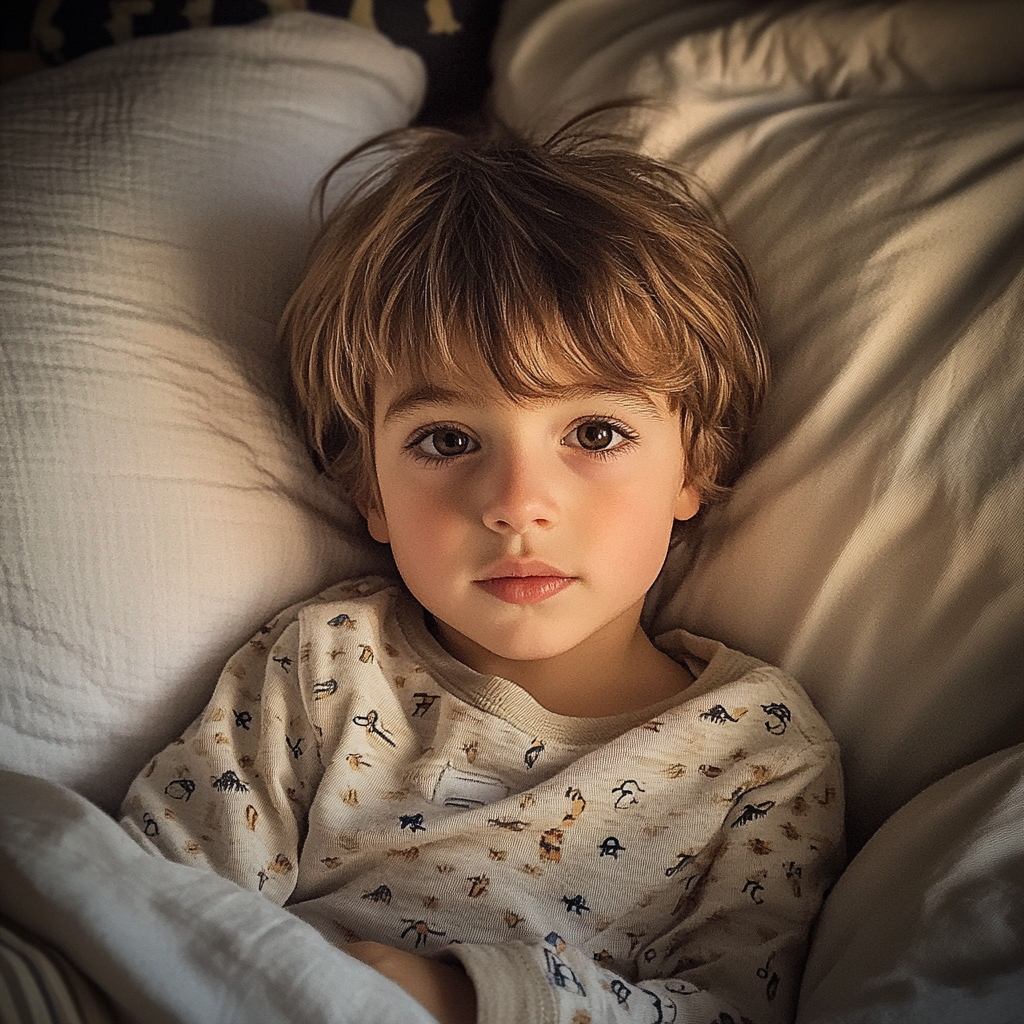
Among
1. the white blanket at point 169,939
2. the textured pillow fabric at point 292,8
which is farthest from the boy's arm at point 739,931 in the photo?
the textured pillow fabric at point 292,8

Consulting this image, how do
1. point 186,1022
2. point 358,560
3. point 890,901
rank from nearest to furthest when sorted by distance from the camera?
point 186,1022
point 890,901
point 358,560

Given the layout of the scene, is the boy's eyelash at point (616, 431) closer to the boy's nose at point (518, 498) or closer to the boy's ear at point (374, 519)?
the boy's nose at point (518, 498)

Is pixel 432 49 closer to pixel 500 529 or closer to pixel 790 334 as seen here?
pixel 790 334

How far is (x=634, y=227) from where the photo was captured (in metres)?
0.92

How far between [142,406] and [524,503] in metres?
0.36

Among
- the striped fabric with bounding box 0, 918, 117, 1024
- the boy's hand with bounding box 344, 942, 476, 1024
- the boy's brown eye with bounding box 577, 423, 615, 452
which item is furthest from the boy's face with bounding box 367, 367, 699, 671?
the striped fabric with bounding box 0, 918, 117, 1024

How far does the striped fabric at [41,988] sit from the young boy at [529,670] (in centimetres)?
19

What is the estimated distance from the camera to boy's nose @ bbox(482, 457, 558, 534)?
2.70 feet

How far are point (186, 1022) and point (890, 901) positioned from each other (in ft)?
1.48

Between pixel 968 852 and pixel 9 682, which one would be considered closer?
pixel 968 852

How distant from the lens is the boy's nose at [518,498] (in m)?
0.82

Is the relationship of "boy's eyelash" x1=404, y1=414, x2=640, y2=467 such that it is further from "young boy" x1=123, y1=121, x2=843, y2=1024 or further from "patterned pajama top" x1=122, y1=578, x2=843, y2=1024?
"patterned pajama top" x1=122, y1=578, x2=843, y2=1024

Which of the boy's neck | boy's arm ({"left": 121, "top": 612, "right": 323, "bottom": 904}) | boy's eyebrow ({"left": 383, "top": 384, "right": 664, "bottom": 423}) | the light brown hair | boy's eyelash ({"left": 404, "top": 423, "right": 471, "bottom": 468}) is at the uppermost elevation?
the light brown hair

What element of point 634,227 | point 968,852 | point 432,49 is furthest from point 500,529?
point 432,49
